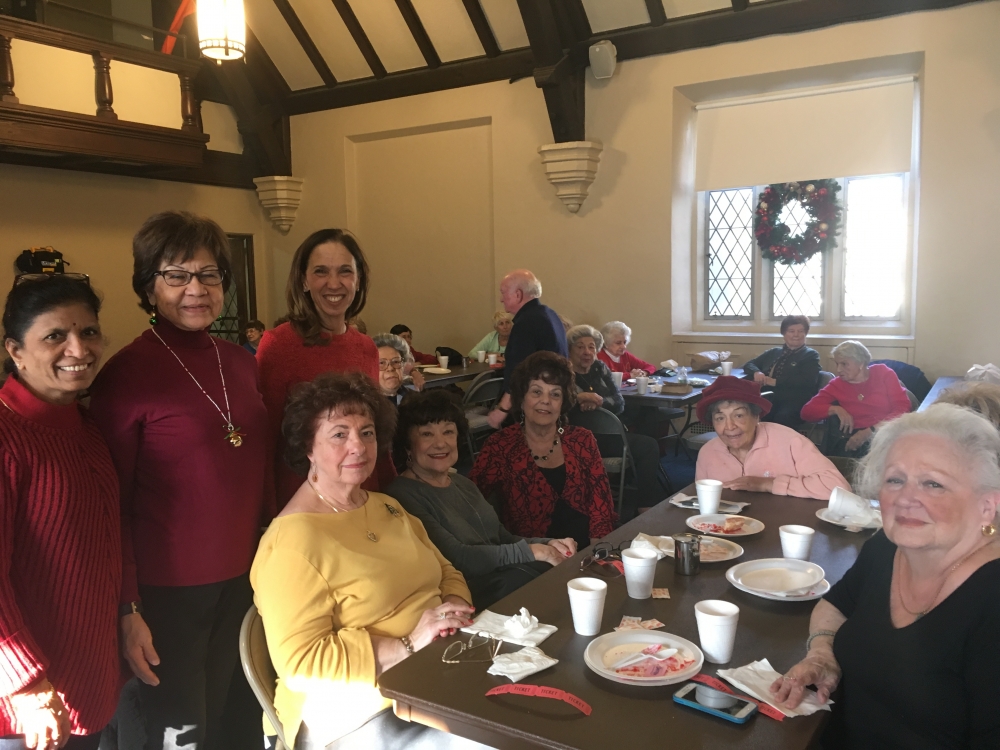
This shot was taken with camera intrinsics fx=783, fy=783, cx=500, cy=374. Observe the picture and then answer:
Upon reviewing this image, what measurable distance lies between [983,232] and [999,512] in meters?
4.72

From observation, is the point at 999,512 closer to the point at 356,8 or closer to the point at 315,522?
the point at 315,522

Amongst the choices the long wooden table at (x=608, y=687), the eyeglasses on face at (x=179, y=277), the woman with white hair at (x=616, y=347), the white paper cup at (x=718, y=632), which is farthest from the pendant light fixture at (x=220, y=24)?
the white paper cup at (x=718, y=632)

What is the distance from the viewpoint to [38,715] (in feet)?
4.51

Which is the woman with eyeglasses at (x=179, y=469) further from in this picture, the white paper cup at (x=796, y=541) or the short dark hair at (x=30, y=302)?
the white paper cup at (x=796, y=541)

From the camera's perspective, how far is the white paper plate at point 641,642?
1.37 metres

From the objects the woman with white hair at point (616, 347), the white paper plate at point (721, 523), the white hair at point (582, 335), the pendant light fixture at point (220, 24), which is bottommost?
the white paper plate at point (721, 523)

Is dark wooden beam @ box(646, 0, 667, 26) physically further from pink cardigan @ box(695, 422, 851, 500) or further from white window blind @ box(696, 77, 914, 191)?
pink cardigan @ box(695, 422, 851, 500)

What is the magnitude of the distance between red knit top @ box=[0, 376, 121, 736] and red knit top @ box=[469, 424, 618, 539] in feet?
4.77

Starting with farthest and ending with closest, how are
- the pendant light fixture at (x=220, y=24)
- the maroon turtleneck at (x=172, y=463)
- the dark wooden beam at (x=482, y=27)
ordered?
the dark wooden beam at (x=482, y=27) → the pendant light fixture at (x=220, y=24) → the maroon turtleneck at (x=172, y=463)

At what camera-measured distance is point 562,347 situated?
4250 mm

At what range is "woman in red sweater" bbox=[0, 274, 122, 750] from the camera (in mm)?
1378

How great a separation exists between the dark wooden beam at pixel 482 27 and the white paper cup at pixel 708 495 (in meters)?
5.34

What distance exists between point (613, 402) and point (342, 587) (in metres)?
3.25

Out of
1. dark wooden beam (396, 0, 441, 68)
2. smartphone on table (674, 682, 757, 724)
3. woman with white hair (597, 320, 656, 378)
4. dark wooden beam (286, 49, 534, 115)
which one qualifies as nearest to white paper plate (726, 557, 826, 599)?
smartphone on table (674, 682, 757, 724)
